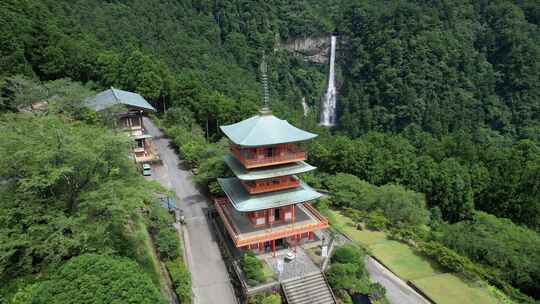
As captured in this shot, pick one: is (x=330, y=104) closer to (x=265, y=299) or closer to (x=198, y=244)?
(x=198, y=244)

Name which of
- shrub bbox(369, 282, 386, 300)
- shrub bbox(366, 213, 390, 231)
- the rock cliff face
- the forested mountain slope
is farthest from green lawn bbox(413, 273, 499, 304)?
the rock cliff face

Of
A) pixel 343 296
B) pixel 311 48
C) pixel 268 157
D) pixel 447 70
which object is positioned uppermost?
pixel 311 48

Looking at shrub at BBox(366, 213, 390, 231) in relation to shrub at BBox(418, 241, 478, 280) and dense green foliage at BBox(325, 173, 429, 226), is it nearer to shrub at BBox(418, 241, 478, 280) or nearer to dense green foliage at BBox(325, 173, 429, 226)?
dense green foliage at BBox(325, 173, 429, 226)

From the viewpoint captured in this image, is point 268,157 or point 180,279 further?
point 268,157

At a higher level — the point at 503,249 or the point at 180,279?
the point at 180,279

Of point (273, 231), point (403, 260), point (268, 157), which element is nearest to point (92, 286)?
point (273, 231)

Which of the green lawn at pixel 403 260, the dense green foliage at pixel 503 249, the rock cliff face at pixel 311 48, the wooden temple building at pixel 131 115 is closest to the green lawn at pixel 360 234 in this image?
the green lawn at pixel 403 260

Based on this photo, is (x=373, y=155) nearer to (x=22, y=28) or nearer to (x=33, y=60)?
(x=33, y=60)
